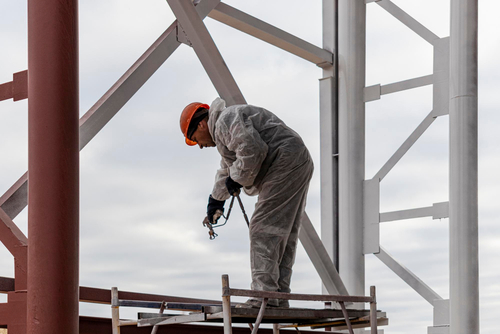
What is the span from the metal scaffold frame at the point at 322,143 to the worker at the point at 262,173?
3.31 ft

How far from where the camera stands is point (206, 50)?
257 inches

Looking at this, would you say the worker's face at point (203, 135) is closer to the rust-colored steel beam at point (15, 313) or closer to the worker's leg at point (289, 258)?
the worker's leg at point (289, 258)

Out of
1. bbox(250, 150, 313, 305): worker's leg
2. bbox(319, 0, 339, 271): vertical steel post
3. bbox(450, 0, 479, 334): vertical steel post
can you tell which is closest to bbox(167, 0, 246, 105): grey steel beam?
bbox(250, 150, 313, 305): worker's leg

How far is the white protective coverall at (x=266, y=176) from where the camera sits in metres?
4.95

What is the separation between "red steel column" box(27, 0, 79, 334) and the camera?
14.5ft

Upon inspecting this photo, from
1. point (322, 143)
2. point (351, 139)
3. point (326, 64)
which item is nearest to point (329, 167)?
point (322, 143)

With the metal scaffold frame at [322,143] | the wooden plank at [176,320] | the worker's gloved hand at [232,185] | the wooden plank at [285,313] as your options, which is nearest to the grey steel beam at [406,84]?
the metal scaffold frame at [322,143]

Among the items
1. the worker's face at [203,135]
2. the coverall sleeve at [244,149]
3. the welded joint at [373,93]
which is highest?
the welded joint at [373,93]

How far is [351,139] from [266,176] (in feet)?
11.9

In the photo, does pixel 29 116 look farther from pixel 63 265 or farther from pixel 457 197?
pixel 457 197

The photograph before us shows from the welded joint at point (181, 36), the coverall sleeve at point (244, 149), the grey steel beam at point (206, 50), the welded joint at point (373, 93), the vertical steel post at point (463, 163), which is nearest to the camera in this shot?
the coverall sleeve at point (244, 149)

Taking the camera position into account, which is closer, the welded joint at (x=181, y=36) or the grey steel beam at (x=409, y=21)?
the welded joint at (x=181, y=36)

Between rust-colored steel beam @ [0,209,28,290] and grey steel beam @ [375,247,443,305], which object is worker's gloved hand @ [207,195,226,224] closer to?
rust-colored steel beam @ [0,209,28,290]

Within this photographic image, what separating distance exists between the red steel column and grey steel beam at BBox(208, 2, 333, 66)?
327cm
